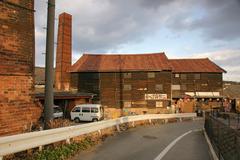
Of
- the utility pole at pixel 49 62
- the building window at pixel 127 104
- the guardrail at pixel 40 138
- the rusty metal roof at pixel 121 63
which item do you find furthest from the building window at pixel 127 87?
the utility pole at pixel 49 62

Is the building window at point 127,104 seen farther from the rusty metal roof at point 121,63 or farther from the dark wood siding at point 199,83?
the dark wood siding at point 199,83

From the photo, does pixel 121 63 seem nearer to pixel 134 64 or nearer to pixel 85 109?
pixel 134 64

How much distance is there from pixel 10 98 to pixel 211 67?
58507 millimetres

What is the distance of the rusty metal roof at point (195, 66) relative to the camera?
62438 millimetres

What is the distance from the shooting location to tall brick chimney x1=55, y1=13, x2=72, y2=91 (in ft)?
174

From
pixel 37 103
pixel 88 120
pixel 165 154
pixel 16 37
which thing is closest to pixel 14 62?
pixel 16 37

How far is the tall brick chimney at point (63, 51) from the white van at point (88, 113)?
21933 millimetres

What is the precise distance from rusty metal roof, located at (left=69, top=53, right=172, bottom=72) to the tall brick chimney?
5.71 ft

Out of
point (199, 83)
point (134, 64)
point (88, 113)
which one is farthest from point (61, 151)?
point (199, 83)

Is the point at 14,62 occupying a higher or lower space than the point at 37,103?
higher

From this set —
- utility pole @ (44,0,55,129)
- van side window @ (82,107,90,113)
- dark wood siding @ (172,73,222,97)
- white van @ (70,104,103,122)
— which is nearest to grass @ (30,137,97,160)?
utility pole @ (44,0,55,129)

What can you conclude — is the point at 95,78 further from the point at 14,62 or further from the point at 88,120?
the point at 14,62

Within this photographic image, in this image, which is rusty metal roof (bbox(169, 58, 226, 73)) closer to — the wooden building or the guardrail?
the wooden building

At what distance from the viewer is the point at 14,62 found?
951 centimetres
